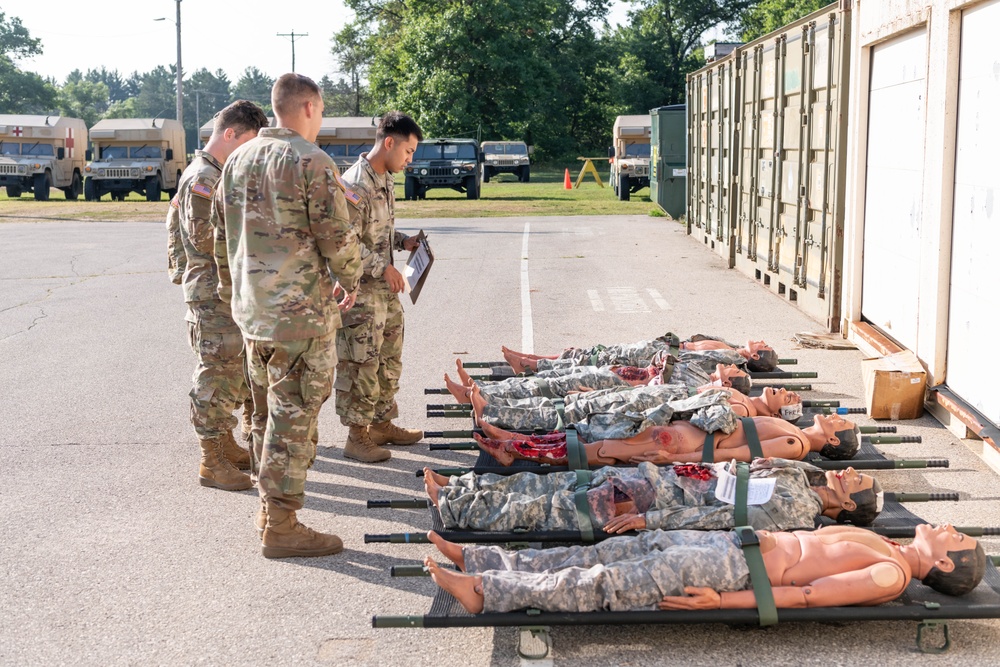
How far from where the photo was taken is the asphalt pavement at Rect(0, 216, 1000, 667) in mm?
3830

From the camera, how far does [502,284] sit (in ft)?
46.5

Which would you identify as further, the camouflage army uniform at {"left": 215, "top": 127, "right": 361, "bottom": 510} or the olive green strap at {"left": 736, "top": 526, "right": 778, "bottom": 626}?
the camouflage army uniform at {"left": 215, "top": 127, "right": 361, "bottom": 510}

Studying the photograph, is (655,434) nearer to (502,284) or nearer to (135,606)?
(135,606)

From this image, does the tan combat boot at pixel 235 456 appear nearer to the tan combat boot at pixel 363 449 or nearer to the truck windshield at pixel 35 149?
the tan combat boot at pixel 363 449

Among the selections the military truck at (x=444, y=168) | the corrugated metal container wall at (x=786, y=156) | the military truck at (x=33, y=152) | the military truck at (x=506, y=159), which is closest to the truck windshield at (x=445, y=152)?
the military truck at (x=444, y=168)

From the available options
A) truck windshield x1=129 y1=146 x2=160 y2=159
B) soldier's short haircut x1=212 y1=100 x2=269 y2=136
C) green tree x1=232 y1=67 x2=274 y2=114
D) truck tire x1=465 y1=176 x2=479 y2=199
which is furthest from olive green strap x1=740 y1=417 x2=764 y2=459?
green tree x1=232 y1=67 x2=274 y2=114

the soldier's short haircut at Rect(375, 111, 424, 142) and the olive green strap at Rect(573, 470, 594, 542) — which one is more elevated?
the soldier's short haircut at Rect(375, 111, 424, 142)

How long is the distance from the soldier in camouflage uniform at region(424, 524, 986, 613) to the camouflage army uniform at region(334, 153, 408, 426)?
227 cm

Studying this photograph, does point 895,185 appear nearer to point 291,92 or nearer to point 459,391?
point 459,391

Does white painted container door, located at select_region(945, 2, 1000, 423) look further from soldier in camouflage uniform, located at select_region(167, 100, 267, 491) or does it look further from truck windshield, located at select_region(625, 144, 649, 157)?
truck windshield, located at select_region(625, 144, 649, 157)

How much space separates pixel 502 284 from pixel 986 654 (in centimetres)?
1075

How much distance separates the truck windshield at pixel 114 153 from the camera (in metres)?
35.9

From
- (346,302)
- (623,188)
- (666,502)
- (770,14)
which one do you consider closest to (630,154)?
(623,188)

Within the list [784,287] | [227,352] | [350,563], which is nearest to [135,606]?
[350,563]
